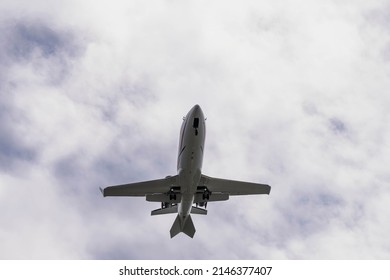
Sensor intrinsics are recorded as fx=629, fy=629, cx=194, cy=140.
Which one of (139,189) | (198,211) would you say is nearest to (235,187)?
(198,211)

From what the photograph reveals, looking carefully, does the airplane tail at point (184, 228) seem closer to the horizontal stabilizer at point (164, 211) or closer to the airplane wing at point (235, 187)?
the horizontal stabilizer at point (164, 211)

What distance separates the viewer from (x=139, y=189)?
8850 centimetres

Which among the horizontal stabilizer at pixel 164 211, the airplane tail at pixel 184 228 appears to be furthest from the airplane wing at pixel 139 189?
the airplane tail at pixel 184 228

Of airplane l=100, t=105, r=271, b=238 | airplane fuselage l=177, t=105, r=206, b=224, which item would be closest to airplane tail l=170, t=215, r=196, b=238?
airplane l=100, t=105, r=271, b=238

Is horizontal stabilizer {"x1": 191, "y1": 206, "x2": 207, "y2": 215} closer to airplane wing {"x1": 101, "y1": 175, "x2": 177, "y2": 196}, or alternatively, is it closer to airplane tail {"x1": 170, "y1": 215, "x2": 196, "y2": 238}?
airplane tail {"x1": 170, "y1": 215, "x2": 196, "y2": 238}

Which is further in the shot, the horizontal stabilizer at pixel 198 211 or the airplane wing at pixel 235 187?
the horizontal stabilizer at pixel 198 211

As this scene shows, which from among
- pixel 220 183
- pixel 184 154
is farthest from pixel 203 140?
→ pixel 220 183

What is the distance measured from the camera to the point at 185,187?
3302 inches

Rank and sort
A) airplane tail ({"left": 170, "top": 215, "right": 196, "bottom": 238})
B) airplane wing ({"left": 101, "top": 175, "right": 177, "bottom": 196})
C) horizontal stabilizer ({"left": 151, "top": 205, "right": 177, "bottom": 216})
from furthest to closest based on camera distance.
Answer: airplane tail ({"left": 170, "top": 215, "right": 196, "bottom": 238}) < horizontal stabilizer ({"left": 151, "top": 205, "right": 177, "bottom": 216}) < airplane wing ({"left": 101, "top": 175, "right": 177, "bottom": 196})

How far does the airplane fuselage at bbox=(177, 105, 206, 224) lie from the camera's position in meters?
79.4

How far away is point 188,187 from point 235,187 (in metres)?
9.47

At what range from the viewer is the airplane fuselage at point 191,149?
79438 mm

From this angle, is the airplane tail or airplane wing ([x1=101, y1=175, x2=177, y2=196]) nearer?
airplane wing ([x1=101, y1=175, x2=177, y2=196])

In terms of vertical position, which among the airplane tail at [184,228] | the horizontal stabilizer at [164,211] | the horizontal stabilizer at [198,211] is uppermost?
the horizontal stabilizer at [198,211]
